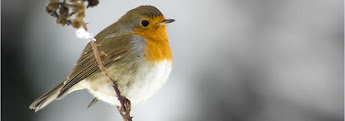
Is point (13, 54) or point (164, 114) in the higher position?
point (13, 54)

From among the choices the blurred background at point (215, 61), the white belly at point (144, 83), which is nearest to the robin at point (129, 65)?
the white belly at point (144, 83)

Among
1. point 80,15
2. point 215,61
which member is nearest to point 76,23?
point 80,15

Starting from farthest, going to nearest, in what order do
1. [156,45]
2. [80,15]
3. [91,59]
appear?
[156,45]
[91,59]
[80,15]

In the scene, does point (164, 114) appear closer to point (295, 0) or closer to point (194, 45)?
point (194, 45)

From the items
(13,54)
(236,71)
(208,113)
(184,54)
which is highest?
(13,54)

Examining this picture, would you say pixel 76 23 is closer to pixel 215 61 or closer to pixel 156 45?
pixel 156 45

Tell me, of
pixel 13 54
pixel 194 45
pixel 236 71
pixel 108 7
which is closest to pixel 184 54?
pixel 194 45

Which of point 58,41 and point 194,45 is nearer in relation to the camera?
point 58,41

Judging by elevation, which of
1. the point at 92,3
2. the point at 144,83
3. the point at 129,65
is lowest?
the point at 144,83
